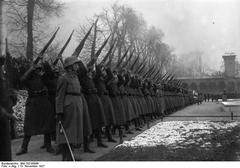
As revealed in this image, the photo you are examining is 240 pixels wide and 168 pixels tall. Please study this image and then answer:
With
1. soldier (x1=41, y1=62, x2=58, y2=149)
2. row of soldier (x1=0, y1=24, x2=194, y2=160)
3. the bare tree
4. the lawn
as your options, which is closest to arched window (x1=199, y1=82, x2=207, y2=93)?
row of soldier (x1=0, y1=24, x2=194, y2=160)

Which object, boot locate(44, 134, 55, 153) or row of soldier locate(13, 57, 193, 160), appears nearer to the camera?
row of soldier locate(13, 57, 193, 160)

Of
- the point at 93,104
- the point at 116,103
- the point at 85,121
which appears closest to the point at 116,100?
the point at 116,103

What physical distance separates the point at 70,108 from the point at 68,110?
42mm

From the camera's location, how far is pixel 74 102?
5.14 metres

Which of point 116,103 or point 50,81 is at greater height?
point 50,81

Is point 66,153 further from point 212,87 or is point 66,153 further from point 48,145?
point 212,87

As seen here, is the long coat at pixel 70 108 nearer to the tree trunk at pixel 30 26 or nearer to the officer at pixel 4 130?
the officer at pixel 4 130

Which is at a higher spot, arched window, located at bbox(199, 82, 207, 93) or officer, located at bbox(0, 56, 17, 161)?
arched window, located at bbox(199, 82, 207, 93)

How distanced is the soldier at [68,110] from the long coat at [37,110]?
122 centimetres

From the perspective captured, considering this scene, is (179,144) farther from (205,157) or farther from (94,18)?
(94,18)

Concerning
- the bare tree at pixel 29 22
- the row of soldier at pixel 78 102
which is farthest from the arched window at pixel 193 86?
the bare tree at pixel 29 22

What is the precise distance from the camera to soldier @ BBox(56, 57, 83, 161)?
4.99 meters

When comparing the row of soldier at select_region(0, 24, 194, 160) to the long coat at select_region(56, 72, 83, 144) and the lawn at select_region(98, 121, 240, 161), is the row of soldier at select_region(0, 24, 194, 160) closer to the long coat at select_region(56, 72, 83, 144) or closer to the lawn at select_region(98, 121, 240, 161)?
the long coat at select_region(56, 72, 83, 144)

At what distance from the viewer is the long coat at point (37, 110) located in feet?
20.3
